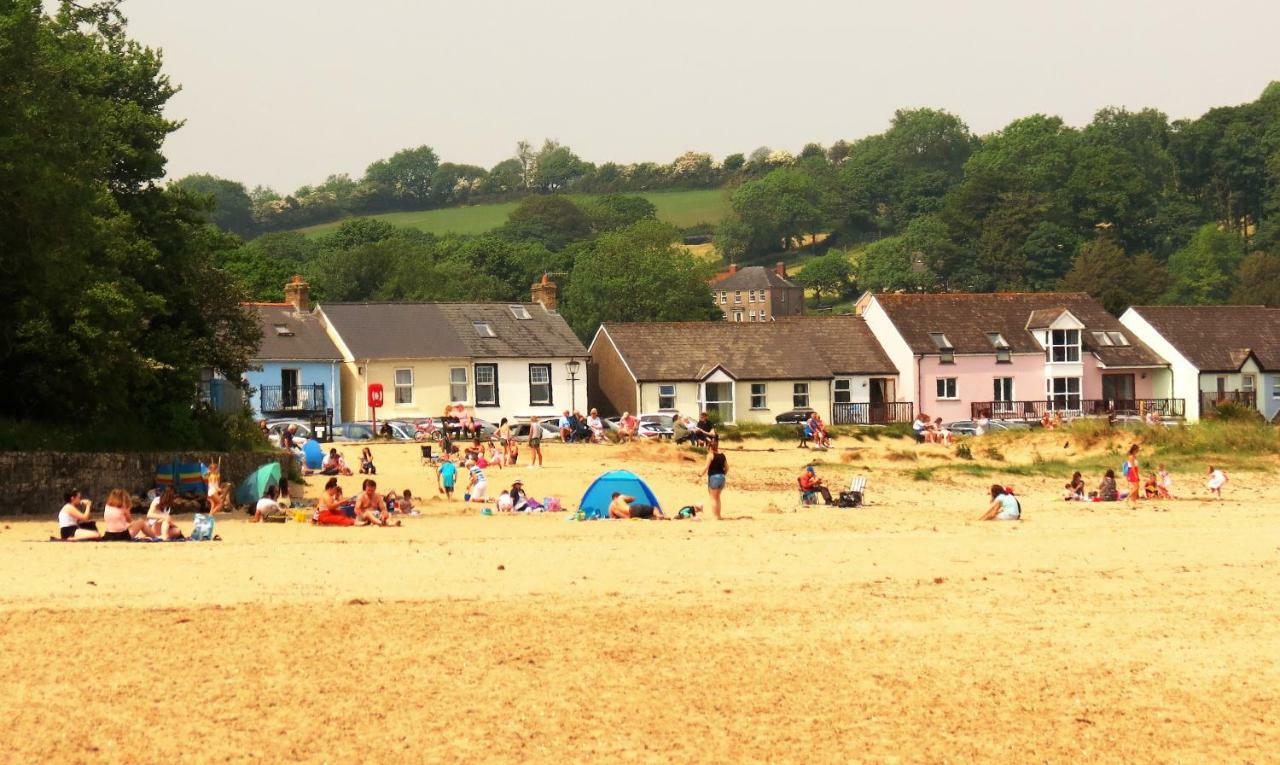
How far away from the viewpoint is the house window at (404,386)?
64.2 m

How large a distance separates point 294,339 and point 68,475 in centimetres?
3319

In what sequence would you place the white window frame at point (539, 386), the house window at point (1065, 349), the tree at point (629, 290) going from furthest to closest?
the tree at point (629, 290)
the house window at point (1065, 349)
the white window frame at point (539, 386)

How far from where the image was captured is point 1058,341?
244 ft

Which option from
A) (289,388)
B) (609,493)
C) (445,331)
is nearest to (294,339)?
(289,388)

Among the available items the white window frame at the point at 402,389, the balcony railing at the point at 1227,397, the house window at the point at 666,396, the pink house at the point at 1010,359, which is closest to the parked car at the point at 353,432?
the white window frame at the point at 402,389

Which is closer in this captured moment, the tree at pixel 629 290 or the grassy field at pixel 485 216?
the tree at pixel 629 290

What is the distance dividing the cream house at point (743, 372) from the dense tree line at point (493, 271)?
2078cm

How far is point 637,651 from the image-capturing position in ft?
53.6

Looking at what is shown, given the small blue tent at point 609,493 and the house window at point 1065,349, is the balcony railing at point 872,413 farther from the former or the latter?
the small blue tent at point 609,493

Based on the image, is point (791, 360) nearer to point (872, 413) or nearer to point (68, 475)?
point (872, 413)

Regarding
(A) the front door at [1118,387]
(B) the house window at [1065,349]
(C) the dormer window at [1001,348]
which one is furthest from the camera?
(A) the front door at [1118,387]

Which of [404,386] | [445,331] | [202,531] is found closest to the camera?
[202,531]

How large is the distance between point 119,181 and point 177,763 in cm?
2676

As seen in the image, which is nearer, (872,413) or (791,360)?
(791,360)
